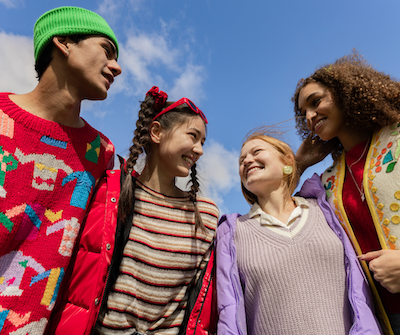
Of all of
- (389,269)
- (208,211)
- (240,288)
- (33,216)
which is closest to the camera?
(33,216)

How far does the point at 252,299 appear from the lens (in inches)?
88.0

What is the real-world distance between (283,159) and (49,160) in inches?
79.5

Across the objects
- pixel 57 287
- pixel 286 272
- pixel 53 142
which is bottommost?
pixel 57 287

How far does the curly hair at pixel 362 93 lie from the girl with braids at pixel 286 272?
807 mm

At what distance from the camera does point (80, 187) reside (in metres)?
2.12

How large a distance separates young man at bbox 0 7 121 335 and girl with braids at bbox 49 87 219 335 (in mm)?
152

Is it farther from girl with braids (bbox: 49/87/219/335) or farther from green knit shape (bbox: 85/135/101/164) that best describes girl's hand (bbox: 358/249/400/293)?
green knit shape (bbox: 85/135/101/164)

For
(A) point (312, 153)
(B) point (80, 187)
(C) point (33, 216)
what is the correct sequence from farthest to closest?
(A) point (312, 153) < (B) point (80, 187) < (C) point (33, 216)

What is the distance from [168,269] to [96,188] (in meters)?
0.85

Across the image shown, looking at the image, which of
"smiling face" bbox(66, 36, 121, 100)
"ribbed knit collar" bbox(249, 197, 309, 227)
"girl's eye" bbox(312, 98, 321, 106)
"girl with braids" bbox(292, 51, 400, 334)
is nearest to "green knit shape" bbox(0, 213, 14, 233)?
"smiling face" bbox(66, 36, 121, 100)

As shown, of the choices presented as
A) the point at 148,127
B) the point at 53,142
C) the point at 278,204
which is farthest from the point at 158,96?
the point at 278,204

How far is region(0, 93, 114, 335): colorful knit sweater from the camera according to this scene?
177 cm

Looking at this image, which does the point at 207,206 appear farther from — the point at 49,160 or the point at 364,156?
the point at 364,156

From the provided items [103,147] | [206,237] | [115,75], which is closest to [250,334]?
[206,237]
